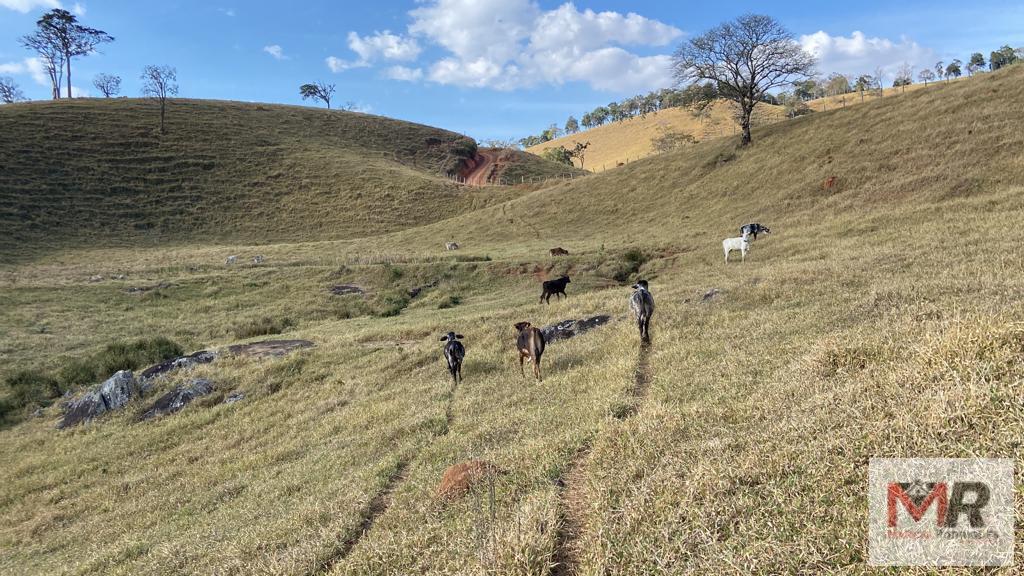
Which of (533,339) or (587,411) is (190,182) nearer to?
(533,339)

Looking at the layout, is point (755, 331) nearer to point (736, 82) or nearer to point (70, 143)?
point (736, 82)

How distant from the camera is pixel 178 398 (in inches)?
647

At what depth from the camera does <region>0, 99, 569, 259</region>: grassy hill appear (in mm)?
58969

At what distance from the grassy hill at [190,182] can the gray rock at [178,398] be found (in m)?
43.8

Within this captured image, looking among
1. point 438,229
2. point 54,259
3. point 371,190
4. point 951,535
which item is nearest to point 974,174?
point 951,535

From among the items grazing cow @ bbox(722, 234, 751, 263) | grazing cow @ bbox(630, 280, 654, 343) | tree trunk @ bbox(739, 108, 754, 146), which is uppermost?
tree trunk @ bbox(739, 108, 754, 146)

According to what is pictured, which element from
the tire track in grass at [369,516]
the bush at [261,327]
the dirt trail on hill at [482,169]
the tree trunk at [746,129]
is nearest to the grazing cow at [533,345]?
the tire track in grass at [369,516]

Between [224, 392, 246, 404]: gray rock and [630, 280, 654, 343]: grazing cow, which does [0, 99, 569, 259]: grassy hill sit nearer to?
[224, 392, 246, 404]: gray rock

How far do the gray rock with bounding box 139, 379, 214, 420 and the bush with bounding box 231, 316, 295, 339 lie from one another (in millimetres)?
8162

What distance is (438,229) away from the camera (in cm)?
5472

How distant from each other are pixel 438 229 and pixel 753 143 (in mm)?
32743

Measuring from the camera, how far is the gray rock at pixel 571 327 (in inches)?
598

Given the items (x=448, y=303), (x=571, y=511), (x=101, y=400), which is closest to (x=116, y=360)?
(x=101, y=400)

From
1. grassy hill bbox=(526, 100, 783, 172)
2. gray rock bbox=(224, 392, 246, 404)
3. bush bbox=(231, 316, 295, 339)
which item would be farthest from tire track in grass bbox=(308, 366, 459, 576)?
grassy hill bbox=(526, 100, 783, 172)
